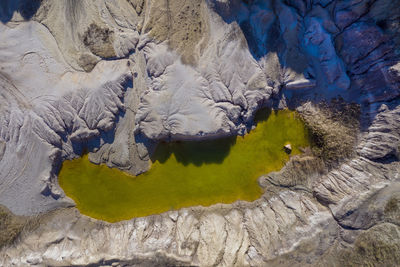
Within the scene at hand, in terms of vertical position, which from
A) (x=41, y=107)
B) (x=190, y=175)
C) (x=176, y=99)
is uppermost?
(x=176, y=99)

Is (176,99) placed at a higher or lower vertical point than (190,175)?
higher

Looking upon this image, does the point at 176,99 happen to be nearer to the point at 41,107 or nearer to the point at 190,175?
the point at 190,175

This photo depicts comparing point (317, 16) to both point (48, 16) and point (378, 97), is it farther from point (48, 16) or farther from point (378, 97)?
point (48, 16)

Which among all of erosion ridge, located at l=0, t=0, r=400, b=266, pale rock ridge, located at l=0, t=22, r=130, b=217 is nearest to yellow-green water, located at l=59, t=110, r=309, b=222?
erosion ridge, located at l=0, t=0, r=400, b=266

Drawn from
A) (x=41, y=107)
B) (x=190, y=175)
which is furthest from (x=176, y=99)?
(x=41, y=107)

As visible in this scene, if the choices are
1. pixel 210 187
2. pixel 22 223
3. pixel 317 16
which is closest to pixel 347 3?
pixel 317 16

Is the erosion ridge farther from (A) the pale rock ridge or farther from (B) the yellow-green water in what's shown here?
(B) the yellow-green water
